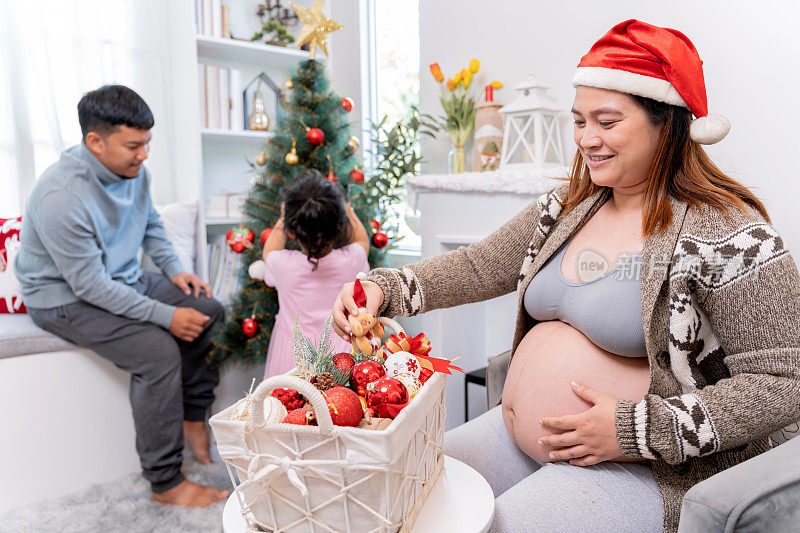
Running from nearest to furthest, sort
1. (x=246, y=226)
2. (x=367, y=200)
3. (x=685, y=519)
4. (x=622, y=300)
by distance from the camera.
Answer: (x=685, y=519), (x=622, y=300), (x=246, y=226), (x=367, y=200)

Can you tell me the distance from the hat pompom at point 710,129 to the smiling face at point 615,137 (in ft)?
0.20

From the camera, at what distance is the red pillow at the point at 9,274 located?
227 centimetres

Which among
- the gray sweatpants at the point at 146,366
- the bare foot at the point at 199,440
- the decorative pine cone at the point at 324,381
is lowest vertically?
the bare foot at the point at 199,440

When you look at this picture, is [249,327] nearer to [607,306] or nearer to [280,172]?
[280,172]

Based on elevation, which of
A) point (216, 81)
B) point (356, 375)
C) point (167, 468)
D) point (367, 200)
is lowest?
point (167, 468)

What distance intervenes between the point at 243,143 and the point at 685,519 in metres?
2.84

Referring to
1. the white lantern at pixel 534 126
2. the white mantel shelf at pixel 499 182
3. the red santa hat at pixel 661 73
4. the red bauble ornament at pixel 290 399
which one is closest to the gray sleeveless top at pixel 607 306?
the red santa hat at pixel 661 73

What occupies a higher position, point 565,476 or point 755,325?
point 755,325

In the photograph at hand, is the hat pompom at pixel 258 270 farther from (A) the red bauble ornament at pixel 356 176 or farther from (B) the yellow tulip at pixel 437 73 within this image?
(B) the yellow tulip at pixel 437 73

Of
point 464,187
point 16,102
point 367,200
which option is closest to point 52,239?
point 16,102

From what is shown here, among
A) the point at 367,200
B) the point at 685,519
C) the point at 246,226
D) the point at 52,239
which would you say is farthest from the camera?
the point at 367,200

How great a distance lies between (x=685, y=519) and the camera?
780 millimetres

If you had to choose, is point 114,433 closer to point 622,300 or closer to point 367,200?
point 367,200

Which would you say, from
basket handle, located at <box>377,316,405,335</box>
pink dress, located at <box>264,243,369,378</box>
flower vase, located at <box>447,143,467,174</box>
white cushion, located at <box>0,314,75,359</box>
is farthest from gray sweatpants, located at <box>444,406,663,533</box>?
white cushion, located at <box>0,314,75,359</box>
